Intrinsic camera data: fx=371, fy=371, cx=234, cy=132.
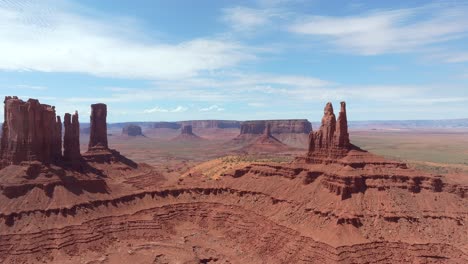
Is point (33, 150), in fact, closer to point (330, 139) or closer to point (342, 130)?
point (330, 139)

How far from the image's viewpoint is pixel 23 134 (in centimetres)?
8819

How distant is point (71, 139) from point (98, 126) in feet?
110

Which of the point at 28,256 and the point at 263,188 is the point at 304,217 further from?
the point at 28,256

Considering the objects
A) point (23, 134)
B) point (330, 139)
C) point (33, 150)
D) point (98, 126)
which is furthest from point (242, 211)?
point (98, 126)

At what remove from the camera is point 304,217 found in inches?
2803

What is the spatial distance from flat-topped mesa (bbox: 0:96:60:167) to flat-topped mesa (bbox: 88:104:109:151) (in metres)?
47.4

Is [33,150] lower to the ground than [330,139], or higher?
lower

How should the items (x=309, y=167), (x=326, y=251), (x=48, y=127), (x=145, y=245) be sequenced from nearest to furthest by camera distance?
1. (x=326, y=251)
2. (x=145, y=245)
3. (x=309, y=167)
4. (x=48, y=127)

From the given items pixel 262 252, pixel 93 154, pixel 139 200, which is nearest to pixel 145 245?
pixel 139 200

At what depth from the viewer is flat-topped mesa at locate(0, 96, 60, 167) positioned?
87.4m

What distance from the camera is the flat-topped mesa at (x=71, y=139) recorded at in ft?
351

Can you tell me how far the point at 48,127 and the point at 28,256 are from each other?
126ft

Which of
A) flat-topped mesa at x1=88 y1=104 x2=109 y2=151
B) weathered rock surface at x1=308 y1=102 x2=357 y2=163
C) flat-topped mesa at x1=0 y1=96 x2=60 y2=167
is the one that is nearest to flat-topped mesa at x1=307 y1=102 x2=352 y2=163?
weathered rock surface at x1=308 y1=102 x2=357 y2=163

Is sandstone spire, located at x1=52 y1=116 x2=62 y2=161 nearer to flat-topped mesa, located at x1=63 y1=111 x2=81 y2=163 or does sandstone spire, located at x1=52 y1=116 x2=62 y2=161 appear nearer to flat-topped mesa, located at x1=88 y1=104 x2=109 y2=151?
flat-topped mesa, located at x1=63 y1=111 x2=81 y2=163
